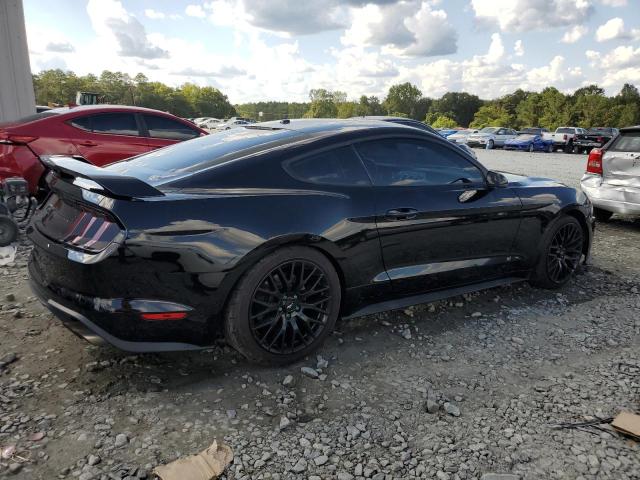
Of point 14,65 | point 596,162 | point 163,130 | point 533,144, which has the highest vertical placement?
point 14,65

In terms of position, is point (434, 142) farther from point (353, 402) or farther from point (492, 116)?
point (492, 116)

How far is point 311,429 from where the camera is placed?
254cm

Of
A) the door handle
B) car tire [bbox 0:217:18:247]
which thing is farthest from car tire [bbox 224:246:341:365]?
car tire [bbox 0:217:18:247]

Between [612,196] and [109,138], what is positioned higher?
[109,138]

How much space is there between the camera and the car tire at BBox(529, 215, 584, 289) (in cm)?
439

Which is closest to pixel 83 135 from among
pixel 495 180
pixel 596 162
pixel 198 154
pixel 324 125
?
pixel 198 154

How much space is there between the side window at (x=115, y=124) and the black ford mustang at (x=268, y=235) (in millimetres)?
4064

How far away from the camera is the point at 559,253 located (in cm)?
453

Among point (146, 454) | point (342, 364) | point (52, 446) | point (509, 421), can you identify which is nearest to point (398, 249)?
point (342, 364)

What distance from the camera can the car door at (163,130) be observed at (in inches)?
298

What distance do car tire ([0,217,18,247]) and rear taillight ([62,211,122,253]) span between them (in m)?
3.37

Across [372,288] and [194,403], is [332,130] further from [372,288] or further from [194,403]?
[194,403]

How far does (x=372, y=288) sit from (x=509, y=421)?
1.15m

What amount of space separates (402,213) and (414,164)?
473 mm
